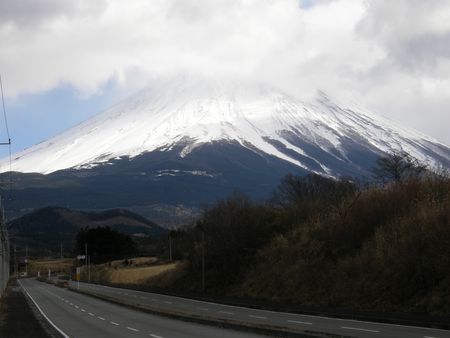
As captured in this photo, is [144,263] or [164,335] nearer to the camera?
[164,335]

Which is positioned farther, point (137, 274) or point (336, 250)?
point (137, 274)

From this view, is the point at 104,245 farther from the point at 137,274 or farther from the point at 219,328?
the point at 219,328

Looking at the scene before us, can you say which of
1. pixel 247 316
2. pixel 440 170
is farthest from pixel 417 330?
pixel 440 170

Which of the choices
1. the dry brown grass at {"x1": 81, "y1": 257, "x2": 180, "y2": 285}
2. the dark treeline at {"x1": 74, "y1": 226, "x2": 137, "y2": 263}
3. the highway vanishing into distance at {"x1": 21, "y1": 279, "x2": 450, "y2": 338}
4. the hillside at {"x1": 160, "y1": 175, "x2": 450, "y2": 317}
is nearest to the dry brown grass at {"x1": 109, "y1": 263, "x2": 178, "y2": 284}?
the dry brown grass at {"x1": 81, "y1": 257, "x2": 180, "y2": 285}

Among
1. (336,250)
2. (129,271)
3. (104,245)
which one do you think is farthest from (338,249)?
(104,245)

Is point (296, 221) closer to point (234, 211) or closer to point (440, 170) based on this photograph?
point (234, 211)

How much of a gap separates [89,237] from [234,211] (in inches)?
2979

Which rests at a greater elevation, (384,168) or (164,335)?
(384,168)

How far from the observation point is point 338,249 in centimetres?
3612

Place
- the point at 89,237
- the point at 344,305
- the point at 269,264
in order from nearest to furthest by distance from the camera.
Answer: the point at 344,305 < the point at 269,264 < the point at 89,237

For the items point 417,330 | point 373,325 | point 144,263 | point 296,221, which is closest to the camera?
point 417,330

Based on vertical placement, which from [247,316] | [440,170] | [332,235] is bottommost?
[247,316]

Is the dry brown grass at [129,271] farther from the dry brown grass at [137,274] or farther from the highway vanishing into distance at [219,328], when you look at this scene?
the highway vanishing into distance at [219,328]

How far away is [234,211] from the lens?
49.6 m
